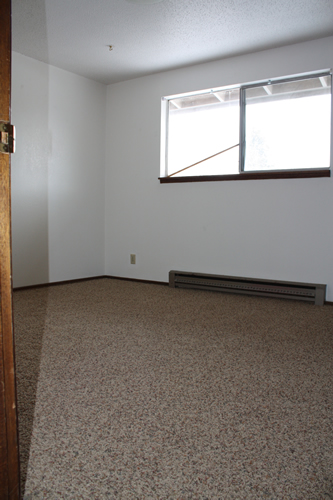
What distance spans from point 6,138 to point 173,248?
3.37 meters

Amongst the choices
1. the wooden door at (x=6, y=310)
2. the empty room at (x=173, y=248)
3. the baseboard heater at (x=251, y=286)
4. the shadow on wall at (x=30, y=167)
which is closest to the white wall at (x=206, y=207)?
the empty room at (x=173, y=248)

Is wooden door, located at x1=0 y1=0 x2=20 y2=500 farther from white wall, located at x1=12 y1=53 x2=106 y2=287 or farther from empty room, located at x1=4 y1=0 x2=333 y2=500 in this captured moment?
white wall, located at x1=12 y1=53 x2=106 y2=287

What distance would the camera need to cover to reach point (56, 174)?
390 cm

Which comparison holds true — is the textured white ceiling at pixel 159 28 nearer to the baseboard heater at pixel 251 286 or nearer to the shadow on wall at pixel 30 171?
the shadow on wall at pixel 30 171

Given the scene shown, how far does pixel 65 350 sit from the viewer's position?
1870 millimetres

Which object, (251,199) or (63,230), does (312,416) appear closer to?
(251,199)

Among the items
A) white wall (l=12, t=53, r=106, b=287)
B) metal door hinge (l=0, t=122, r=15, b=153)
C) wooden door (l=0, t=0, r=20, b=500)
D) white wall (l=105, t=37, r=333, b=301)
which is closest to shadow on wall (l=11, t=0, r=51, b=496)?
white wall (l=12, t=53, r=106, b=287)

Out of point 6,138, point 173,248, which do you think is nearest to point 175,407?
point 6,138

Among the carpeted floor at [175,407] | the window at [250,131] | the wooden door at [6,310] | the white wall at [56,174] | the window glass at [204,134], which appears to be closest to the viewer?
the wooden door at [6,310]

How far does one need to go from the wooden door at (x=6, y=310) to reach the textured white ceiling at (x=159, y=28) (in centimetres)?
248

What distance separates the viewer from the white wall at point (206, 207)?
320 cm

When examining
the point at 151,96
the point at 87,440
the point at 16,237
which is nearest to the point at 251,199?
the point at 151,96

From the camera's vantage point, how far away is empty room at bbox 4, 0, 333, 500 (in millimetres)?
1042

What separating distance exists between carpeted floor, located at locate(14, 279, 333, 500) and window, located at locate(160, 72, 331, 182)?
1.58 metres
